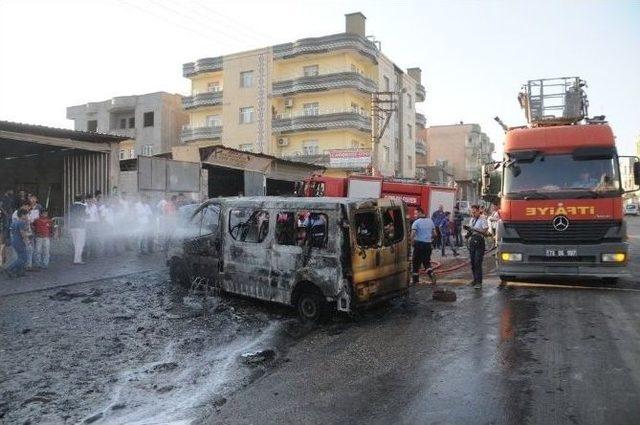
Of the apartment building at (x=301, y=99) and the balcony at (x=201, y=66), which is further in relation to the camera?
the balcony at (x=201, y=66)

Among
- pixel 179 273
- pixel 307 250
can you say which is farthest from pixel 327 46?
pixel 307 250

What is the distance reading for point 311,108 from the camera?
39062 mm

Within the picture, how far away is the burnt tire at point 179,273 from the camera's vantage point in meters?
9.73

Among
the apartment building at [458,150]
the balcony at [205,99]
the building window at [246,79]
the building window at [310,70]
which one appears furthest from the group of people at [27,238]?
the apartment building at [458,150]

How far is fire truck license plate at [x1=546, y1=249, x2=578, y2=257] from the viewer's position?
9.09 metres

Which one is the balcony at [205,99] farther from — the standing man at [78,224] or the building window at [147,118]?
the standing man at [78,224]

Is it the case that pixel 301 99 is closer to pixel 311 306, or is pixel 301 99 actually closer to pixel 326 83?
pixel 326 83

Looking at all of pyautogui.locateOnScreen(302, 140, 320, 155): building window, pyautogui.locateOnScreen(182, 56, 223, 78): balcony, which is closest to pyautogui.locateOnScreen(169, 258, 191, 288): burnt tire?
pyautogui.locateOnScreen(302, 140, 320, 155): building window

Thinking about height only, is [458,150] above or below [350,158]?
above

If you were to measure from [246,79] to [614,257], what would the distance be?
3640 cm

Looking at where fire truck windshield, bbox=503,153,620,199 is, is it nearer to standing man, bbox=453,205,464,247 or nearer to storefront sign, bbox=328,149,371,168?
standing man, bbox=453,205,464,247

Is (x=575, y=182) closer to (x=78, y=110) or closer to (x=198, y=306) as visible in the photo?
(x=198, y=306)

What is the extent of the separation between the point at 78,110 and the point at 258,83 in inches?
793

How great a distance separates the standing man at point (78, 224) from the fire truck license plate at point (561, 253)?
10964mm
